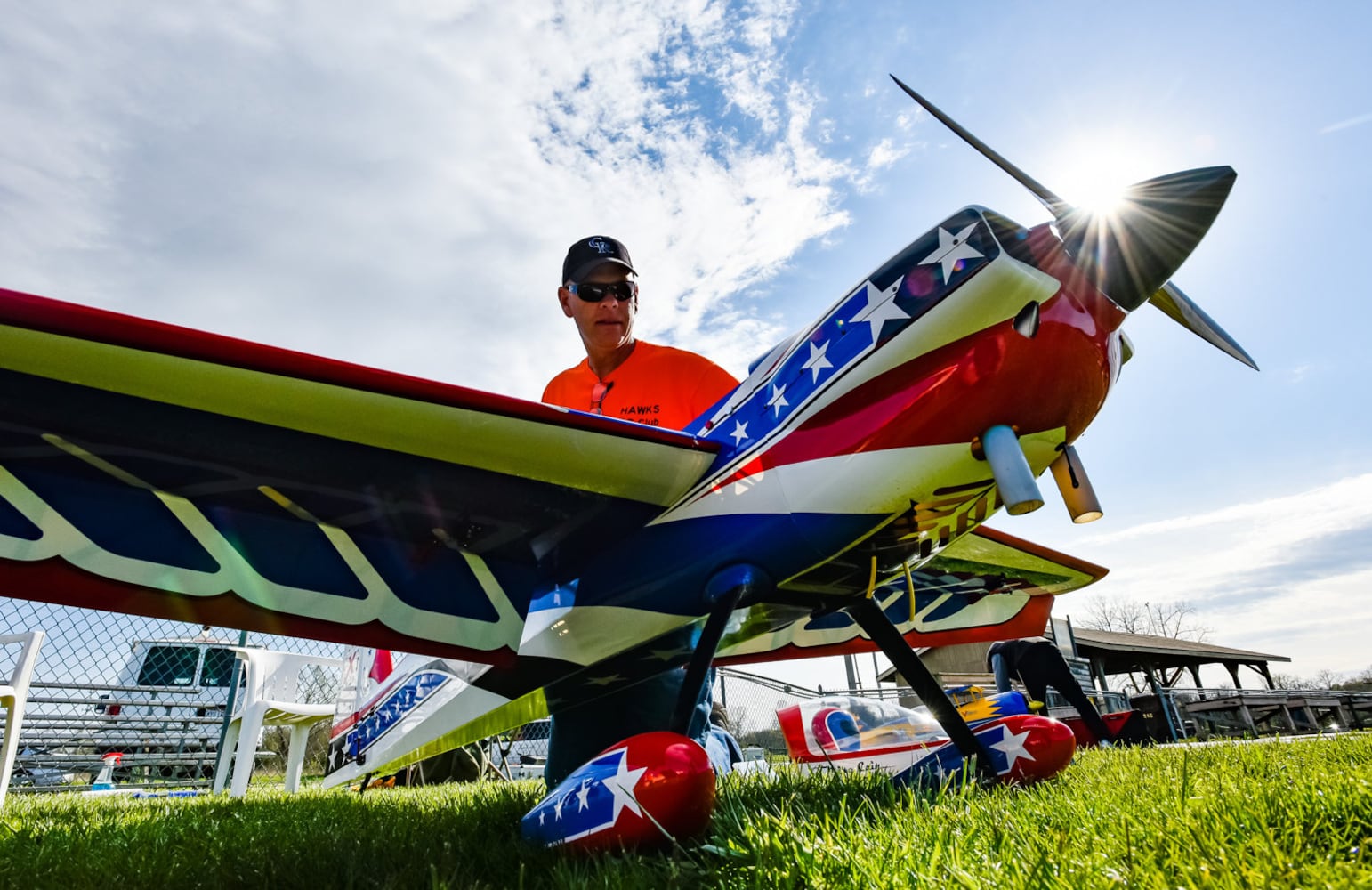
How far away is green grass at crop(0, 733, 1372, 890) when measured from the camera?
1.10 meters

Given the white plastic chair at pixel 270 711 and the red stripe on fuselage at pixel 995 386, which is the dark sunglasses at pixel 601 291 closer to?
the red stripe on fuselage at pixel 995 386

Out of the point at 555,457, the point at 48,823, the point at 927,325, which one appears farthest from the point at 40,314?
the point at 48,823

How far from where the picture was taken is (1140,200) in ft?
6.26

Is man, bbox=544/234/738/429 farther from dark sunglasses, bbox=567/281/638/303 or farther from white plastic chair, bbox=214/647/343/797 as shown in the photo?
white plastic chair, bbox=214/647/343/797

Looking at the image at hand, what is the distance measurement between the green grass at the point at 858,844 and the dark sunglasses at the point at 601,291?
2.52m

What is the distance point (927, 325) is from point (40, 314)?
2.43 metres

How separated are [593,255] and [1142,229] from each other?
261 cm

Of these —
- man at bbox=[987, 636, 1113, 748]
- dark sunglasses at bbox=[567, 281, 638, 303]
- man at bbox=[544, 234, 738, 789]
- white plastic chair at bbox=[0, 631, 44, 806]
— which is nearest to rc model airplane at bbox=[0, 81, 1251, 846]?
man at bbox=[544, 234, 738, 789]

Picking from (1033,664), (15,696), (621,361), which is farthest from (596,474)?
(1033,664)

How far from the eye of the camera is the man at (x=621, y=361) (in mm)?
3525

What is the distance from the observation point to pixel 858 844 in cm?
136

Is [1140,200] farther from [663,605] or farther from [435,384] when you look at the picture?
[435,384]

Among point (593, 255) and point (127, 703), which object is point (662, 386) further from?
point (127, 703)

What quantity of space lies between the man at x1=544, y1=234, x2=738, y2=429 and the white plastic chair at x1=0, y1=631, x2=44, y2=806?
175 inches
